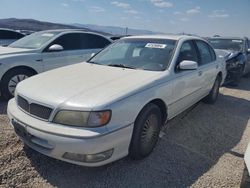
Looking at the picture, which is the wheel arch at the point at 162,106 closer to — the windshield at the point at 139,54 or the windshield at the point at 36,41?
the windshield at the point at 139,54

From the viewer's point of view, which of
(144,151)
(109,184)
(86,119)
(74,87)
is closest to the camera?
(86,119)

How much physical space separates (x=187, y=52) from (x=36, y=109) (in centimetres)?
266

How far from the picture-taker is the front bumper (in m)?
2.52

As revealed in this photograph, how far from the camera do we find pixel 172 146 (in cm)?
375

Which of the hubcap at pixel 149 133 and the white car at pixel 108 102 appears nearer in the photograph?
the white car at pixel 108 102

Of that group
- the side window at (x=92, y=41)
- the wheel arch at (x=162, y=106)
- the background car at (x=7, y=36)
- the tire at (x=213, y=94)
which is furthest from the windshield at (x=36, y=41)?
the tire at (x=213, y=94)

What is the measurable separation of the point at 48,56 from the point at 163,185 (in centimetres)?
427

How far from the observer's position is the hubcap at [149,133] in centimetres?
320

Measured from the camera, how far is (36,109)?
9.27 ft

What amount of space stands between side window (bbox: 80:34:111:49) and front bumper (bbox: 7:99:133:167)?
4301 millimetres

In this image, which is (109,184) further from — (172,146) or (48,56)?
(48,56)

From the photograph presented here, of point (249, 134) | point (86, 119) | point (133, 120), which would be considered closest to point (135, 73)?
point (133, 120)

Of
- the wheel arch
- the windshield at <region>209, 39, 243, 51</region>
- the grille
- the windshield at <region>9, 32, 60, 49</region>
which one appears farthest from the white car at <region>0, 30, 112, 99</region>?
the windshield at <region>209, 39, 243, 51</region>

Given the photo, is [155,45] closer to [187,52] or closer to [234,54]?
[187,52]
